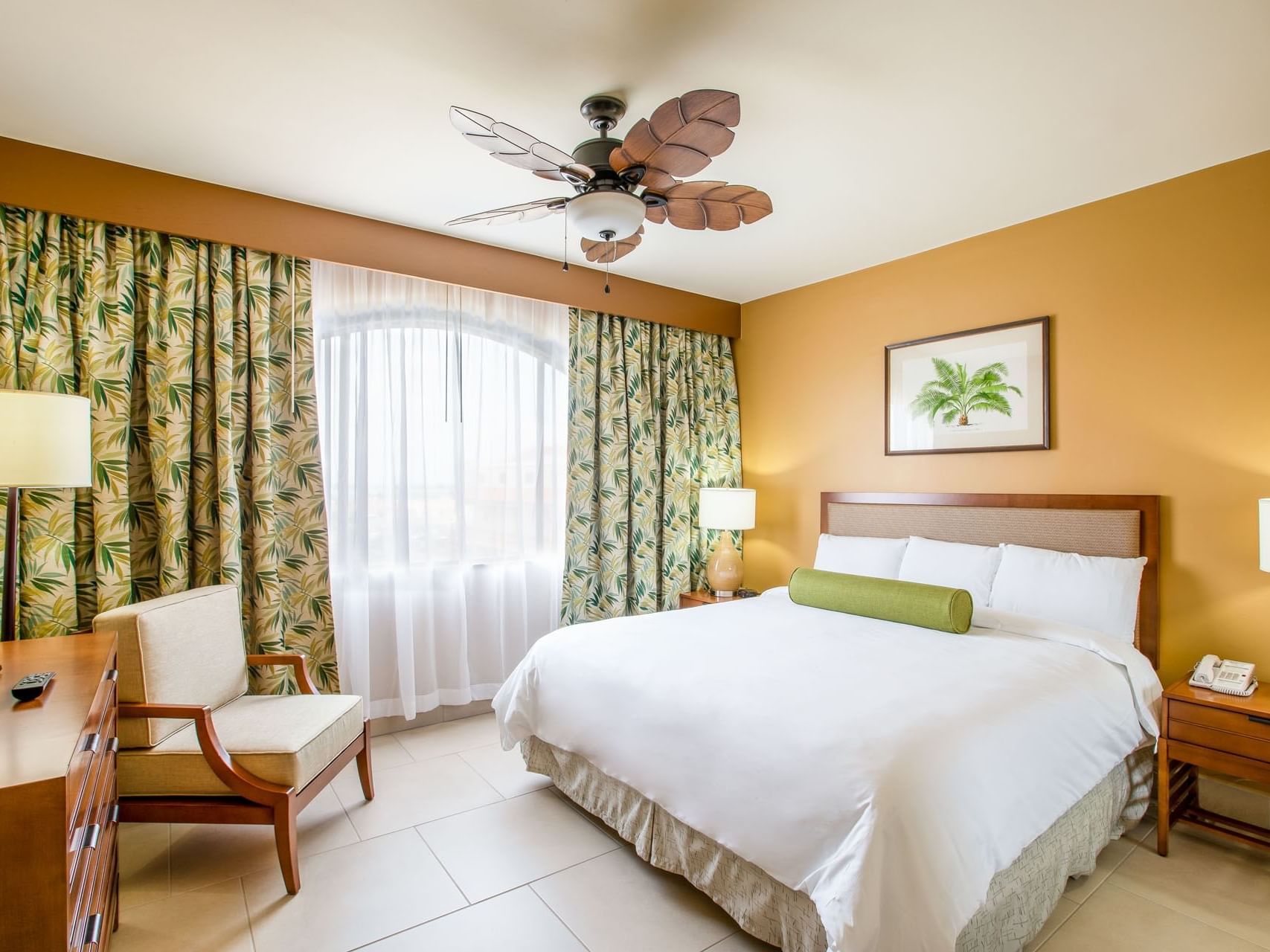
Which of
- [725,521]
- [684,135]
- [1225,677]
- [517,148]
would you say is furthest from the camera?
[725,521]

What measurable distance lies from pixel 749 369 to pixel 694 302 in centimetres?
65

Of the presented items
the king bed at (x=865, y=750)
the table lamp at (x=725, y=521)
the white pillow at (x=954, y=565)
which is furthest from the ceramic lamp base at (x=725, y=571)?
the king bed at (x=865, y=750)

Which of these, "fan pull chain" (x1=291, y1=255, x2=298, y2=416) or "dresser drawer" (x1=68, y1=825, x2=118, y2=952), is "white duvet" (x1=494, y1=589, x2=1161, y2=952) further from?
"fan pull chain" (x1=291, y1=255, x2=298, y2=416)

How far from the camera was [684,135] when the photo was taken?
6.20 feet

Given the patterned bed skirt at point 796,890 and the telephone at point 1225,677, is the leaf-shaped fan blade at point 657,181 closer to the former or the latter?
the patterned bed skirt at point 796,890

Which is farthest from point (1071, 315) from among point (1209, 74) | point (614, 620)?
point (614, 620)

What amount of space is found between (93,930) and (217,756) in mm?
800

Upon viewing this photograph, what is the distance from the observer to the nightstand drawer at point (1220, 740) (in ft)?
7.28

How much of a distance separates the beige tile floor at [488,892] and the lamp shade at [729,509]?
2.11 m

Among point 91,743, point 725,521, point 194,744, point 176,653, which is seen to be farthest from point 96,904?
point 725,521

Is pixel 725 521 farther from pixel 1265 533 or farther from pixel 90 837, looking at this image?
pixel 90 837

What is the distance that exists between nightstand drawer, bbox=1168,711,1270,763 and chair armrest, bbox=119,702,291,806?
3.13m

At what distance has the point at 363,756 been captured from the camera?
280 cm

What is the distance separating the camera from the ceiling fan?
183 cm
